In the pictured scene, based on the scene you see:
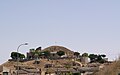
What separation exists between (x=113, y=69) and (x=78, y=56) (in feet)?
522

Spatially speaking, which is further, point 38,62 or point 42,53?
point 42,53

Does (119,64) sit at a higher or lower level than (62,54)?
lower

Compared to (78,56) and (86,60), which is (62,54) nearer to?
(78,56)

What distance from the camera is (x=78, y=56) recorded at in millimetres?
187875

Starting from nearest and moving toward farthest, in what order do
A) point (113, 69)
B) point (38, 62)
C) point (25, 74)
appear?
point (113, 69), point (25, 74), point (38, 62)

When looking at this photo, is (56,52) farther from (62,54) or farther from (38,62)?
(38,62)

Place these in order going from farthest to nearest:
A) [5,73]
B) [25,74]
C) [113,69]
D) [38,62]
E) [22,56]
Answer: [22,56] < [38,62] < [25,74] < [5,73] < [113,69]

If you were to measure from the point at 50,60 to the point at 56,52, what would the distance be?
56.5ft

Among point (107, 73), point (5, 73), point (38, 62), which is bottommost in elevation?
point (107, 73)

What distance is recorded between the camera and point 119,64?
95.7ft

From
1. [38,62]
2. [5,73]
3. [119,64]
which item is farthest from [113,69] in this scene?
[38,62]

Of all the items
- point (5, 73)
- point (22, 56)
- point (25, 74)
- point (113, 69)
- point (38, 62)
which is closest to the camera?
point (113, 69)

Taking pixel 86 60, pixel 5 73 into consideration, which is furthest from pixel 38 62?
pixel 5 73

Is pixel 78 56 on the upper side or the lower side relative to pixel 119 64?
upper
